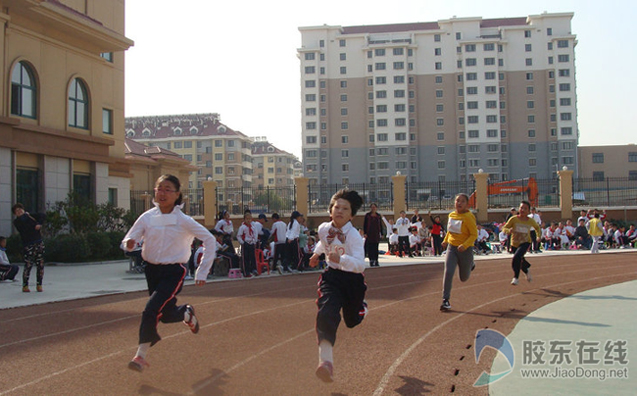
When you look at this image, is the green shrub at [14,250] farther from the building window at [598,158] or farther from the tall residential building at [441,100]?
the building window at [598,158]

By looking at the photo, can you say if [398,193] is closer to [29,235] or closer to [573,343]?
[29,235]

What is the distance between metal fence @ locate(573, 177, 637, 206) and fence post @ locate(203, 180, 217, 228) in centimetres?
2274

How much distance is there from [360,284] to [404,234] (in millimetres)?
17578

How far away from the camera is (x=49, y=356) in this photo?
21.7ft

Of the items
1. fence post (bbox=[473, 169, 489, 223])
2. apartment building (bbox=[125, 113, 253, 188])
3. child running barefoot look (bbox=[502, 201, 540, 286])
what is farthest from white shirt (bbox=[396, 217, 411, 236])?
apartment building (bbox=[125, 113, 253, 188])

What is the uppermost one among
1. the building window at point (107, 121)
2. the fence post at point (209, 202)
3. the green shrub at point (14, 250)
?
the building window at point (107, 121)

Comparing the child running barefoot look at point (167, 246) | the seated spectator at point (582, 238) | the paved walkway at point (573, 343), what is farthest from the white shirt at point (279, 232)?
the seated spectator at point (582, 238)

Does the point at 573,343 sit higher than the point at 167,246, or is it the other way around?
the point at 167,246

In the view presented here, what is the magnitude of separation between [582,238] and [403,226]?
8.98 meters

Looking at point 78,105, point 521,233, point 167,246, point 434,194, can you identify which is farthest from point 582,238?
point 167,246

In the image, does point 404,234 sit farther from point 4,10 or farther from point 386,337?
point 4,10

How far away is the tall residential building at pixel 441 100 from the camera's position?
92812 millimetres

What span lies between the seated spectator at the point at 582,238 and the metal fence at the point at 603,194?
11.3 m

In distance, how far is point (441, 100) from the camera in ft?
312
